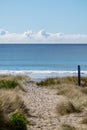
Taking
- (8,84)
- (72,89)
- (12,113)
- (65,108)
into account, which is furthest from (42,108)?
(8,84)

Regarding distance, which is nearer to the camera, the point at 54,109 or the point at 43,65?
the point at 54,109

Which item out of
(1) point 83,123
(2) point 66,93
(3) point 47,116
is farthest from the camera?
(2) point 66,93

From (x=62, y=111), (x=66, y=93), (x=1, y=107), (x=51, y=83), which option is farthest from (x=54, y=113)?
(x=51, y=83)

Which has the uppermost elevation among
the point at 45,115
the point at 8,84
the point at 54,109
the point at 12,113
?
the point at 8,84

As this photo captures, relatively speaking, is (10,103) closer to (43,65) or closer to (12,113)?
(12,113)

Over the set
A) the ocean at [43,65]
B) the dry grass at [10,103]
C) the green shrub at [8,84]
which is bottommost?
the dry grass at [10,103]

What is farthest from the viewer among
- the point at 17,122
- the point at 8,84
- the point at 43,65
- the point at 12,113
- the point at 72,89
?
the point at 43,65

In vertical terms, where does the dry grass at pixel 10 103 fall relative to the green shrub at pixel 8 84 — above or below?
below

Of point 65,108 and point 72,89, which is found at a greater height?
point 72,89

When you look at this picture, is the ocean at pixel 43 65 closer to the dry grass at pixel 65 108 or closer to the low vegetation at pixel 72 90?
the low vegetation at pixel 72 90

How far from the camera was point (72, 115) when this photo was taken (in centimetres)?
1259

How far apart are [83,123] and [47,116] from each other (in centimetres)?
153

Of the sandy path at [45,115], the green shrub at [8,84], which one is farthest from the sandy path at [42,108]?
the green shrub at [8,84]

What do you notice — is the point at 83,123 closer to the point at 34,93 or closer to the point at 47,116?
the point at 47,116
